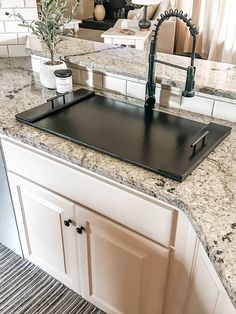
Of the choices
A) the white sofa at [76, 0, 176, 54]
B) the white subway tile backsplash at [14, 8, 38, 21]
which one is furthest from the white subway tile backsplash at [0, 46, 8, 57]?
the white sofa at [76, 0, 176, 54]

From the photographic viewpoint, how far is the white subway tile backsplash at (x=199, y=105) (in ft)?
4.26

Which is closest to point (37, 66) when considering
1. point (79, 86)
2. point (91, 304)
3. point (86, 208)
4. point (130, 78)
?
point (79, 86)

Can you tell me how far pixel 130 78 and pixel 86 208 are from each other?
659mm

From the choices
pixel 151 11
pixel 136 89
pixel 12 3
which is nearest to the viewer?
pixel 136 89

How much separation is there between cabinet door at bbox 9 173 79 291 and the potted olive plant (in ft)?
1.69

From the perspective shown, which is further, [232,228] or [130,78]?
[130,78]

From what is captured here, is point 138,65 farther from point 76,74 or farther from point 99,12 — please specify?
point 99,12

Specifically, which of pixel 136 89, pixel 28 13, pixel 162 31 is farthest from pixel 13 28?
pixel 162 31

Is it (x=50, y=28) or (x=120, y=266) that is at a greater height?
(x=50, y=28)

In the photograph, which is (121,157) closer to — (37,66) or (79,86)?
(79,86)

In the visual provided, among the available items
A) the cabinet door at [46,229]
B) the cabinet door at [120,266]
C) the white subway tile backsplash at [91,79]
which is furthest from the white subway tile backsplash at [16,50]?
the cabinet door at [120,266]

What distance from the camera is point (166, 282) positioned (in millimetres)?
1060

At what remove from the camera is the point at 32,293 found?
1589 mm

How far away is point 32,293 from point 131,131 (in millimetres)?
1008
